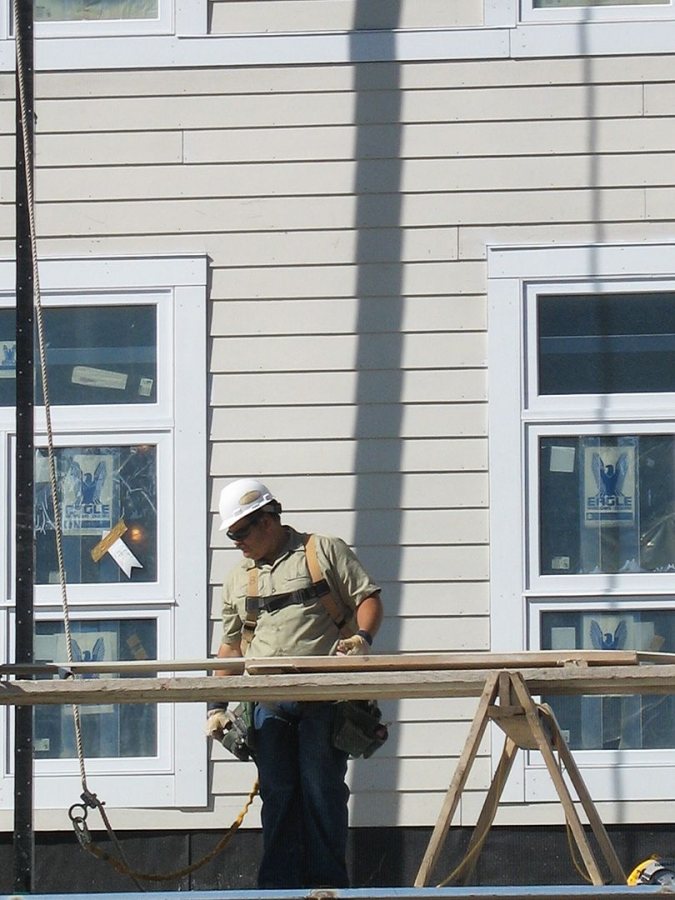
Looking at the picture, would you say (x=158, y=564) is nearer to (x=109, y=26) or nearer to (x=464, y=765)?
(x=109, y=26)

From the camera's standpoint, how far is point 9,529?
6668 mm

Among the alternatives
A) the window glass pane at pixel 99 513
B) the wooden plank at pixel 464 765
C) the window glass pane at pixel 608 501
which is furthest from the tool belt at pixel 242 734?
the window glass pane at pixel 608 501

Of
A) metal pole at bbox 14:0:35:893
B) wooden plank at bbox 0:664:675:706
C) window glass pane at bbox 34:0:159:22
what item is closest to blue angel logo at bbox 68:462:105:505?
metal pole at bbox 14:0:35:893

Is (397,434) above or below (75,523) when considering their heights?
above

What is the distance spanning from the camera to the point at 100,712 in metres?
6.61

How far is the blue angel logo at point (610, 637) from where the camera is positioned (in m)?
6.55

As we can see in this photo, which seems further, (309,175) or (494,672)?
(309,175)

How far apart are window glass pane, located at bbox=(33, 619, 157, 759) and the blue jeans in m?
1.28

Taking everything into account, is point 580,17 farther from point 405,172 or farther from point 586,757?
point 586,757

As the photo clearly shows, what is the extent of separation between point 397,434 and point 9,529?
5.81ft

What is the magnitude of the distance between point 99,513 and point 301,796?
1.85m

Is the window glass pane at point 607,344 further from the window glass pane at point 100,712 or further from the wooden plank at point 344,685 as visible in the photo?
the wooden plank at point 344,685

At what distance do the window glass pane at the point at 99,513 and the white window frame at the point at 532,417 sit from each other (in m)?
1.53

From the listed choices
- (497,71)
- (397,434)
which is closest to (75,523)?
(397,434)
